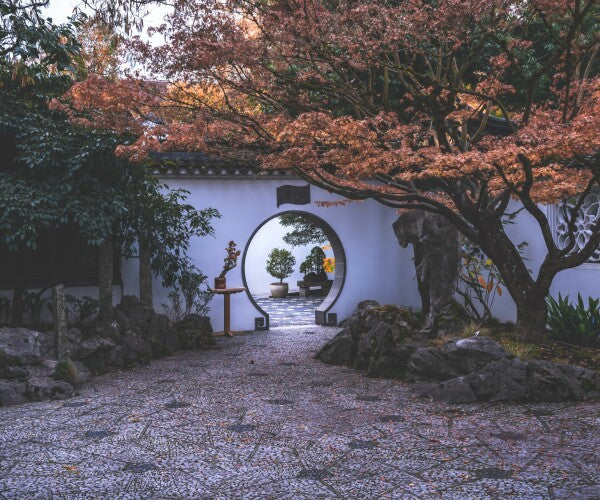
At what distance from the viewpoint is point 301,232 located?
2241 centimetres

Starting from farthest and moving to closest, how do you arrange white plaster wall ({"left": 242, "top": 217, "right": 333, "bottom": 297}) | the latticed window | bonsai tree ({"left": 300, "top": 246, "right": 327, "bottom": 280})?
white plaster wall ({"left": 242, "top": 217, "right": 333, "bottom": 297}), bonsai tree ({"left": 300, "top": 246, "right": 327, "bottom": 280}), the latticed window

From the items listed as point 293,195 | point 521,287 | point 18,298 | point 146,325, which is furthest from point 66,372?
point 293,195

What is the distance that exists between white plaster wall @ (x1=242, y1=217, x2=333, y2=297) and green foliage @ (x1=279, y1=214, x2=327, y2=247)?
754mm

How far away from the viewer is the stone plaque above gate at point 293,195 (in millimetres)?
13742

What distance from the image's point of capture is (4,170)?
1047cm

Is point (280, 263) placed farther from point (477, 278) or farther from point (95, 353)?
point (95, 353)

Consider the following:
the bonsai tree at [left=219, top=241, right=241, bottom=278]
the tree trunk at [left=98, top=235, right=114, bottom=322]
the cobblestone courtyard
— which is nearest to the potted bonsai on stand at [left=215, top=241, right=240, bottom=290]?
the bonsai tree at [left=219, top=241, right=241, bottom=278]

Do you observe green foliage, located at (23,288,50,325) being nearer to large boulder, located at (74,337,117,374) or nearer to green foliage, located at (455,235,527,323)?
large boulder, located at (74,337,117,374)

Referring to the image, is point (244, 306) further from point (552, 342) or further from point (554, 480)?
point (554, 480)

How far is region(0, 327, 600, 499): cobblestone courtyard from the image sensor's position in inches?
179

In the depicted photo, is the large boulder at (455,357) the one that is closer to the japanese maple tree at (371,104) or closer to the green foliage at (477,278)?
the japanese maple tree at (371,104)

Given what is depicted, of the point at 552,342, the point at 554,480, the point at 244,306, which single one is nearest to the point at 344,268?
the point at 244,306

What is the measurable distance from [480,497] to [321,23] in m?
5.18

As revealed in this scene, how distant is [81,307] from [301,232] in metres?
11.9
